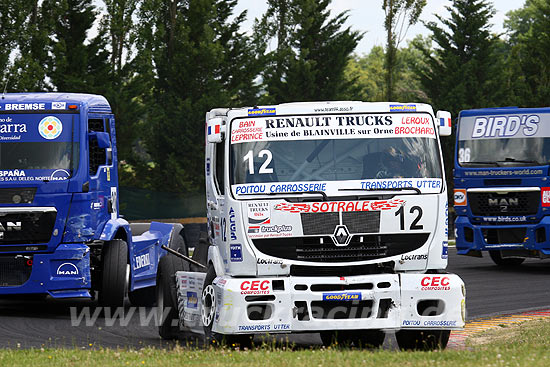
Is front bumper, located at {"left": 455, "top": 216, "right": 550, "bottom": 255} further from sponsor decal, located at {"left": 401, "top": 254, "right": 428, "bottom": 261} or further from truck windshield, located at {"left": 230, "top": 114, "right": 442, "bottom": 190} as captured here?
sponsor decal, located at {"left": 401, "top": 254, "right": 428, "bottom": 261}

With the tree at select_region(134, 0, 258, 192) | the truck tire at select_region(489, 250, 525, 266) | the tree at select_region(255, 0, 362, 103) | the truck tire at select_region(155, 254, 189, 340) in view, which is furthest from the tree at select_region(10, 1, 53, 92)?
the truck tire at select_region(155, 254, 189, 340)

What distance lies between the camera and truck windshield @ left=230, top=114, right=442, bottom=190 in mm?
11180

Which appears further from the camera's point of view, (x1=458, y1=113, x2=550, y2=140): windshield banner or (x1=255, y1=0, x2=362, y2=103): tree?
(x1=255, y1=0, x2=362, y2=103): tree

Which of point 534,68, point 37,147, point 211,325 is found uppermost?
point 534,68

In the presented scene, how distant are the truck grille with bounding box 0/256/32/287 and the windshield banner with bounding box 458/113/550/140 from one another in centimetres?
990

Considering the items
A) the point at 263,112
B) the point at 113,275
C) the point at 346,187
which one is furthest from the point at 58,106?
the point at 346,187

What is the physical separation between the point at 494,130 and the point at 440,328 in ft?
37.0

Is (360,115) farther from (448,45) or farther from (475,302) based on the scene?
(448,45)

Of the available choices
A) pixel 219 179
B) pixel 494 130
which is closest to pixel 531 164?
pixel 494 130

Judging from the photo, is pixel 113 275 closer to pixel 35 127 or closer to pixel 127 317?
pixel 127 317

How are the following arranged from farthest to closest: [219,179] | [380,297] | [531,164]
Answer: [531,164] → [219,179] → [380,297]

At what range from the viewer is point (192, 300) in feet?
40.0

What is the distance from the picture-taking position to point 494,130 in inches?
850

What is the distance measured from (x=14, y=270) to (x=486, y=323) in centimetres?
630
